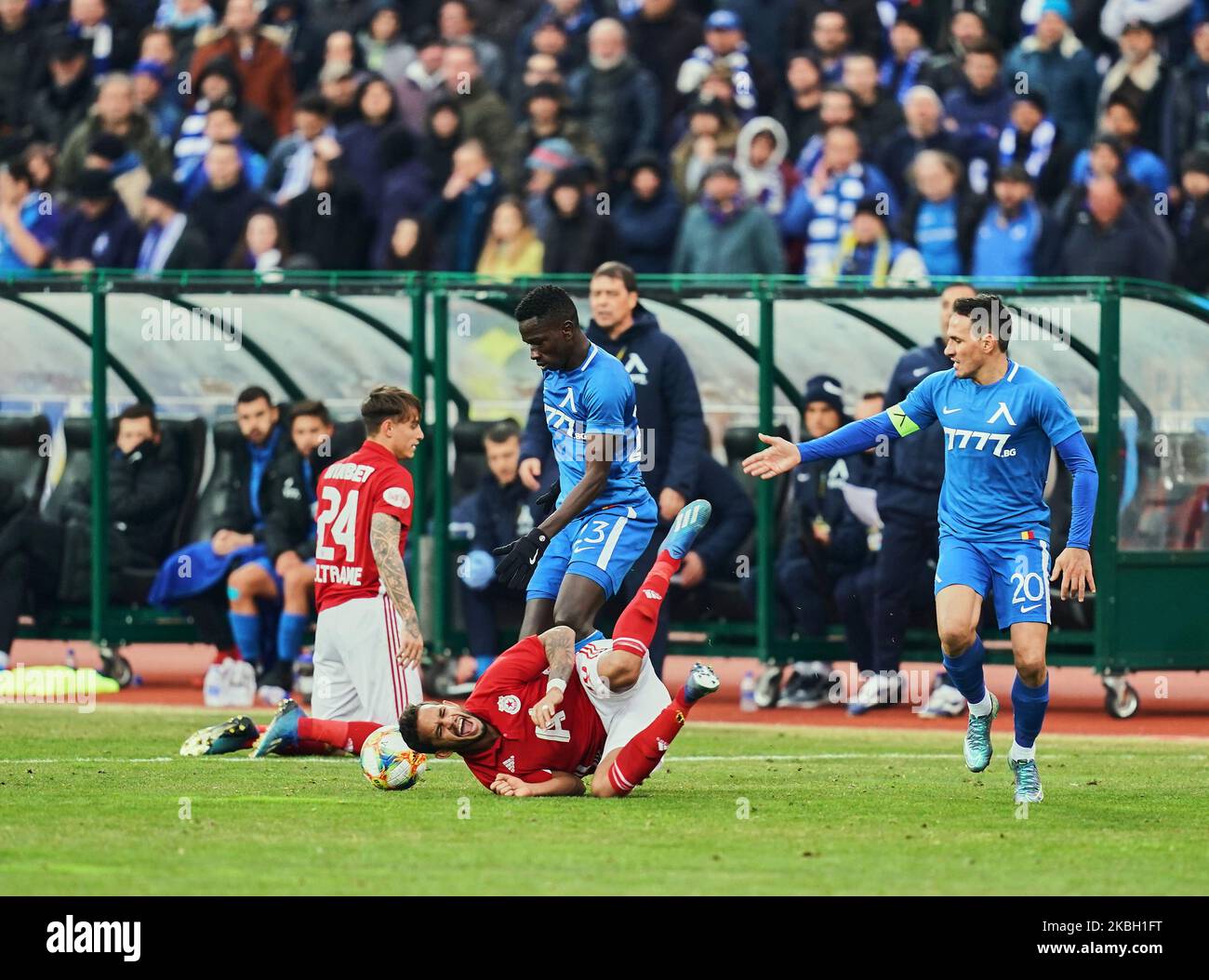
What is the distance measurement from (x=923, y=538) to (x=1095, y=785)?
4.31 m

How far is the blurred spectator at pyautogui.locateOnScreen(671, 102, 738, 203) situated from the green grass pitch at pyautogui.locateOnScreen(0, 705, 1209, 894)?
762 centimetres

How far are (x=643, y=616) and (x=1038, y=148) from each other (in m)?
9.38

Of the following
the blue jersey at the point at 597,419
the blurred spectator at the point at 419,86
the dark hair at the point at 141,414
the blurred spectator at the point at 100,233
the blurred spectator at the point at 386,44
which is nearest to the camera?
the blue jersey at the point at 597,419

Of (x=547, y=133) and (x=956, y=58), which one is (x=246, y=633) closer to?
(x=547, y=133)

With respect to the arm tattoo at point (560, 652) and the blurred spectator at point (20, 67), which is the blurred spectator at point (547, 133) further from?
the arm tattoo at point (560, 652)

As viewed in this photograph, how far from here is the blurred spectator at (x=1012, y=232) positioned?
17.4 metres

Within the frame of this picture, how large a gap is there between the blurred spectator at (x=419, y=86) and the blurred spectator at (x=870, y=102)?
150 inches

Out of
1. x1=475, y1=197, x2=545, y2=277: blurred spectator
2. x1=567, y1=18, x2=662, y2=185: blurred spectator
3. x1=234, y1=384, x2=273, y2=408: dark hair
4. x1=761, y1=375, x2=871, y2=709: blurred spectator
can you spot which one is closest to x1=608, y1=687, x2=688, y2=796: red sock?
x1=761, y1=375, x2=871, y2=709: blurred spectator

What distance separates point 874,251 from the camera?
17844 millimetres

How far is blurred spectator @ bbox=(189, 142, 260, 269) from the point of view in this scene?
20.2 metres

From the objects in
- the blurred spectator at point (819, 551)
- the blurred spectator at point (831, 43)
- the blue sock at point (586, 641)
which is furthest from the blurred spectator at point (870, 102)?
the blue sock at point (586, 641)

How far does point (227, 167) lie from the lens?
20.5 metres

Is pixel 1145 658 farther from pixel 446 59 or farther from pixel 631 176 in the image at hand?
pixel 446 59

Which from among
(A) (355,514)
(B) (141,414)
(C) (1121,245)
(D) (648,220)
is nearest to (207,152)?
(D) (648,220)
